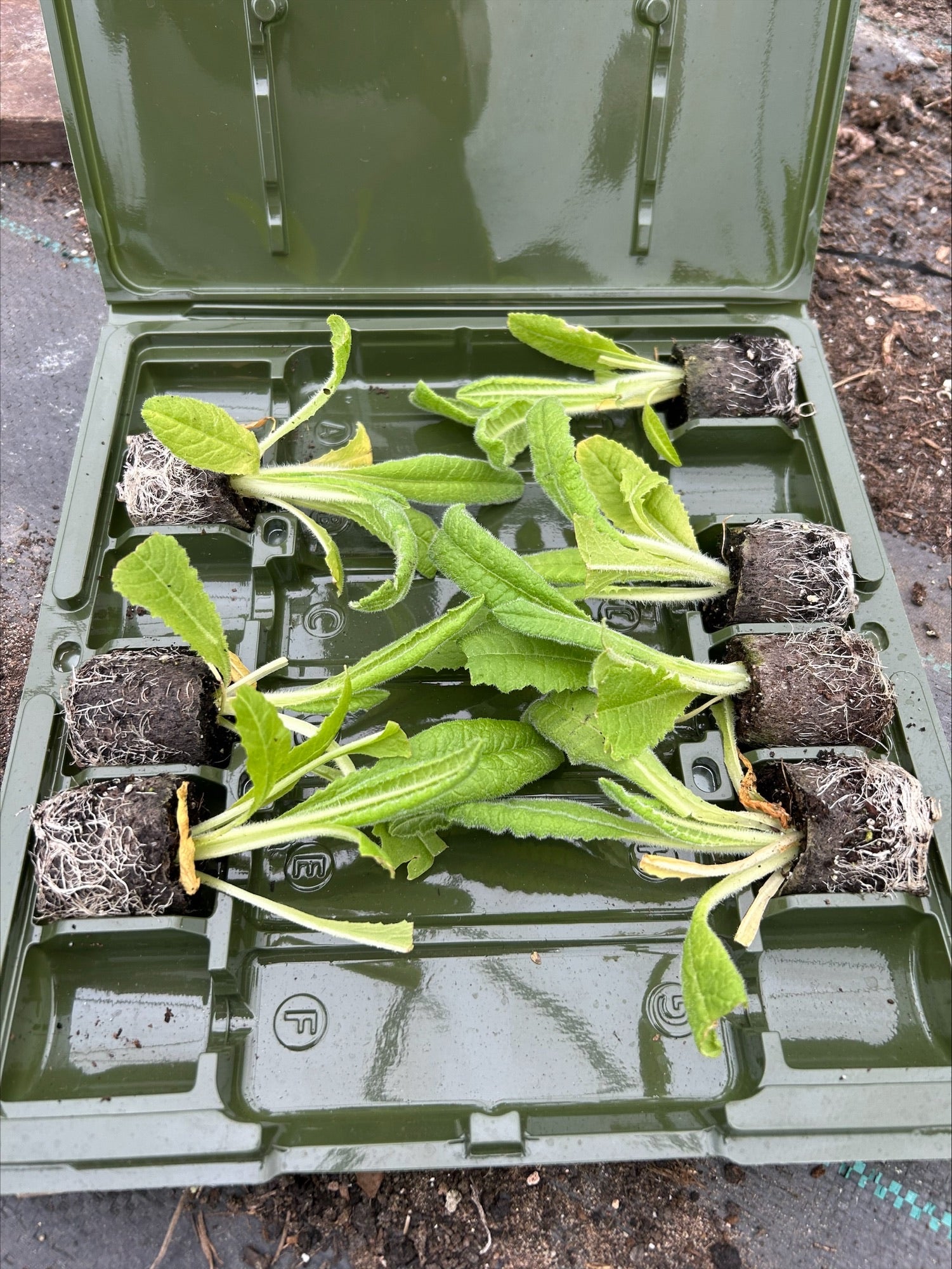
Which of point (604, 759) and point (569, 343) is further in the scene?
point (569, 343)

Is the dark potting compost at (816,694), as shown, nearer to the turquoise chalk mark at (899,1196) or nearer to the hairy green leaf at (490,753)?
the hairy green leaf at (490,753)

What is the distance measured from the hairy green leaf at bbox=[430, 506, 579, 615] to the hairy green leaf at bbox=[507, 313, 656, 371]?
0.60 meters

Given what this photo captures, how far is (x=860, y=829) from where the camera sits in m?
1.45

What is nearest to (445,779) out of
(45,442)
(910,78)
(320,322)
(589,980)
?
(589,980)

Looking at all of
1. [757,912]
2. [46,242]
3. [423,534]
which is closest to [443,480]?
[423,534]

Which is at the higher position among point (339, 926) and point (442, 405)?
point (442, 405)

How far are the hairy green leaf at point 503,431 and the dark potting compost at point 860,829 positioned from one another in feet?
2.87

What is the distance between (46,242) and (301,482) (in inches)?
69.1

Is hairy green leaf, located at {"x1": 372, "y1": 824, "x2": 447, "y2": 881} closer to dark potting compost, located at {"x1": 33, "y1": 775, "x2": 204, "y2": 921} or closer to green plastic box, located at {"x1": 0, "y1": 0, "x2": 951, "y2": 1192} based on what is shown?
green plastic box, located at {"x1": 0, "y1": 0, "x2": 951, "y2": 1192}

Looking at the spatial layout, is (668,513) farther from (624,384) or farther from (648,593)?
(624,384)

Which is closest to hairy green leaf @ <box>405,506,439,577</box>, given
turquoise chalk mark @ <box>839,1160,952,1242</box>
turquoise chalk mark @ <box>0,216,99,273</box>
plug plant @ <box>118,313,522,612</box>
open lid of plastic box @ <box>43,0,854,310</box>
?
plug plant @ <box>118,313,522,612</box>

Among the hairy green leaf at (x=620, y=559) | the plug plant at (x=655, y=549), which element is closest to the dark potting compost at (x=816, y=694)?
the plug plant at (x=655, y=549)

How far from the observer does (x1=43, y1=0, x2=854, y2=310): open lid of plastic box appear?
1851 millimetres

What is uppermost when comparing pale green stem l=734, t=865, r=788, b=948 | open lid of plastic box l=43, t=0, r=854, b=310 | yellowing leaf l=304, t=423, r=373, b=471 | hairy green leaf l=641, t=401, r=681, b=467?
open lid of plastic box l=43, t=0, r=854, b=310
